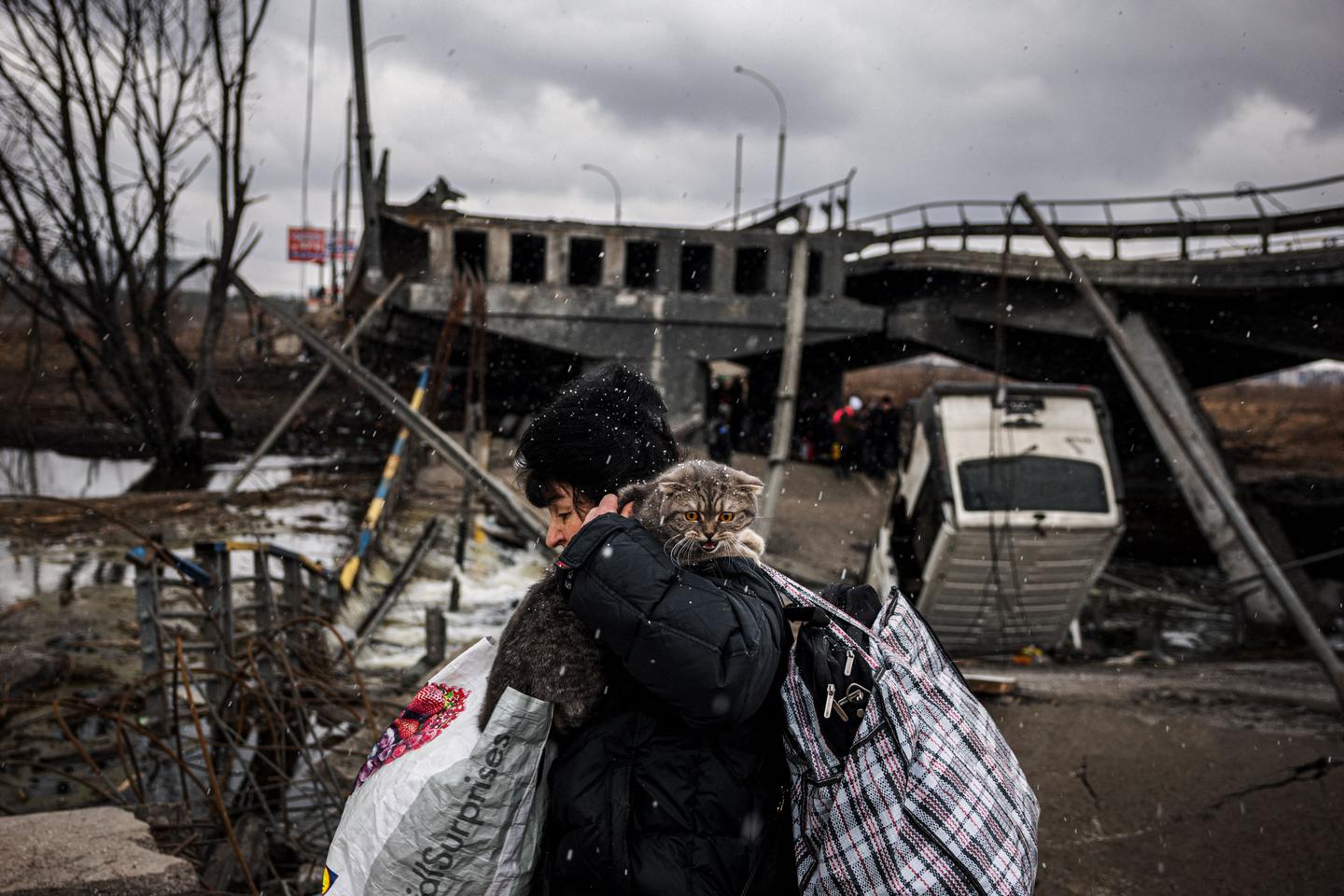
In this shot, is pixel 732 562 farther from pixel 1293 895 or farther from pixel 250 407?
pixel 250 407

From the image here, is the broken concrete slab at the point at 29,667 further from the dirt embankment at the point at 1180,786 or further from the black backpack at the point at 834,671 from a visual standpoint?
the black backpack at the point at 834,671

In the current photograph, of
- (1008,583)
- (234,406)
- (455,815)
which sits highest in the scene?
(455,815)

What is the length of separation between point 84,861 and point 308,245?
8053 cm

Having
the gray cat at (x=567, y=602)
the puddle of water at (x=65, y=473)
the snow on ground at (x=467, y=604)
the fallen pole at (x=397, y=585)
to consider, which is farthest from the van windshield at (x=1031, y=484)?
the puddle of water at (x=65, y=473)

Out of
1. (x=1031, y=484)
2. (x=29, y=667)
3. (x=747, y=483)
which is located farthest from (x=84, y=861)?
(x=1031, y=484)

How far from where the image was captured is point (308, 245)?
75.6 metres

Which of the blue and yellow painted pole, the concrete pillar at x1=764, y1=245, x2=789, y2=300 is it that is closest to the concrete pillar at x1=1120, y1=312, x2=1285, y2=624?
the concrete pillar at x1=764, y1=245, x2=789, y2=300

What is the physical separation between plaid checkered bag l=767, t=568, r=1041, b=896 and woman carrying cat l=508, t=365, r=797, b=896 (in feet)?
0.28

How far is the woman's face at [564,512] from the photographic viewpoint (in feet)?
7.00

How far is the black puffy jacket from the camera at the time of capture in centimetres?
161

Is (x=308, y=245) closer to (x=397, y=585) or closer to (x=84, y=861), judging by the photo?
(x=397, y=585)

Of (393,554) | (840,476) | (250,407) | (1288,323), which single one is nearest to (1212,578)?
(1288,323)

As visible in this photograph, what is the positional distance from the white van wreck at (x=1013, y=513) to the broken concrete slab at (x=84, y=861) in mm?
8653

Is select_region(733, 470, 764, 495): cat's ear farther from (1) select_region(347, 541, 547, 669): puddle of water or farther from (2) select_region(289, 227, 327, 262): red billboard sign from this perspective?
(2) select_region(289, 227, 327, 262): red billboard sign
